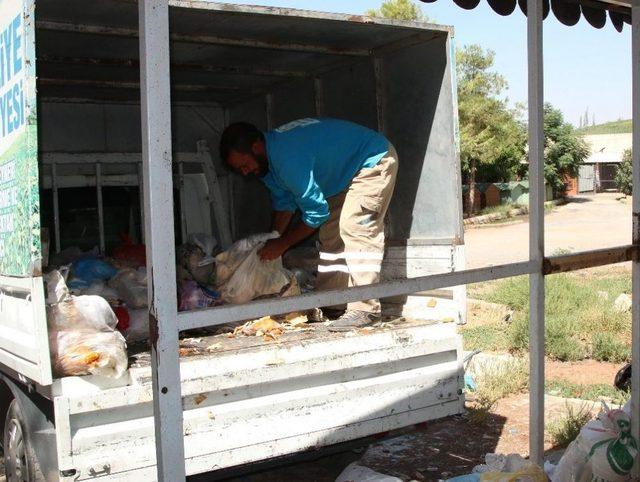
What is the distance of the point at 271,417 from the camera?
3361mm

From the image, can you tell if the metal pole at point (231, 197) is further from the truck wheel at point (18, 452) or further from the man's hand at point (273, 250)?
the truck wheel at point (18, 452)

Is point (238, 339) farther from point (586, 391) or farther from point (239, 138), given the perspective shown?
point (586, 391)

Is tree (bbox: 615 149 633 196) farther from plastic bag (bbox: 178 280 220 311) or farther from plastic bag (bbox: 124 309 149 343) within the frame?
plastic bag (bbox: 124 309 149 343)

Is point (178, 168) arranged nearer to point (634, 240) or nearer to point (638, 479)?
point (634, 240)

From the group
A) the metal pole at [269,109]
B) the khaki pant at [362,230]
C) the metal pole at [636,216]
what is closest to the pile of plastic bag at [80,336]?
the khaki pant at [362,230]

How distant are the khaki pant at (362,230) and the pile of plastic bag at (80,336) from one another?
154cm

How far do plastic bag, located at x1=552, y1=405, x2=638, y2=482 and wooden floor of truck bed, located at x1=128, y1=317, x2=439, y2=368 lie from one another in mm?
1027

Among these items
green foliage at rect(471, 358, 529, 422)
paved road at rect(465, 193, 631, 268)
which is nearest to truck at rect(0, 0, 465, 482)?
green foliage at rect(471, 358, 529, 422)

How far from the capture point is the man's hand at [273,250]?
4574 mm

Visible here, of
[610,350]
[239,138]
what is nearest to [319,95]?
[239,138]

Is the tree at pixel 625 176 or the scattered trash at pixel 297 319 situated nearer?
the scattered trash at pixel 297 319

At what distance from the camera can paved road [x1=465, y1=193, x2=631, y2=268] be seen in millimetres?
18453

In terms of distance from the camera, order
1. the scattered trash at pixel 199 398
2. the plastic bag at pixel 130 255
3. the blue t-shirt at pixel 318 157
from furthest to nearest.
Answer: the plastic bag at pixel 130 255 → the blue t-shirt at pixel 318 157 → the scattered trash at pixel 199 398

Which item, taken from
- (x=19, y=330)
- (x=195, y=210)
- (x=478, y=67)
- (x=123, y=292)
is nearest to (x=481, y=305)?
(x=195, y=210)
